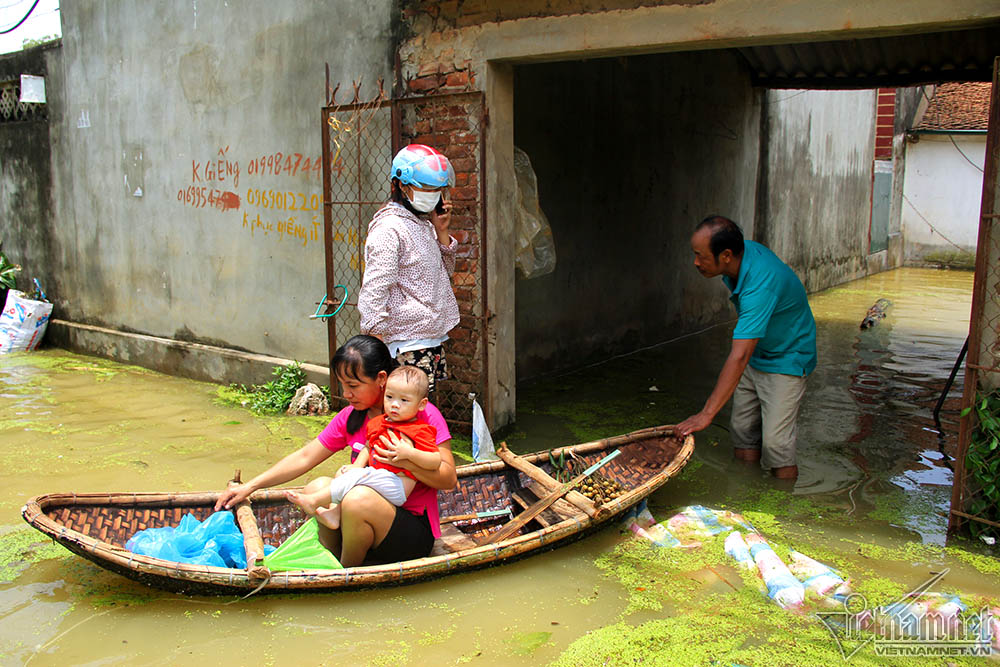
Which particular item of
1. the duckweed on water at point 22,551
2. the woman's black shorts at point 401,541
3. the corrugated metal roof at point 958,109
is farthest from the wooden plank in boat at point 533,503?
the corrugated metal roof at point 958,109

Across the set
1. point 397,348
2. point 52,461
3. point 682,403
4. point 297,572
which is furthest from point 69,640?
point 682,403

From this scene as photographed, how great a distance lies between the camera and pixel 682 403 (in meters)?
6.71

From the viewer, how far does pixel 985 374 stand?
3891 mm

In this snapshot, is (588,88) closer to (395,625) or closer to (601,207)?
(601,207)

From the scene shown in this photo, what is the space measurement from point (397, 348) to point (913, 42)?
254 inches

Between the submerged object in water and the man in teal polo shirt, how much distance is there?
607 cm

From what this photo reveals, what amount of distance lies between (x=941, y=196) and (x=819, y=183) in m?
7.20

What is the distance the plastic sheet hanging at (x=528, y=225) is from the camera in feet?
18.7

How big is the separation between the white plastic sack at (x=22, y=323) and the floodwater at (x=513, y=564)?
0.25 m

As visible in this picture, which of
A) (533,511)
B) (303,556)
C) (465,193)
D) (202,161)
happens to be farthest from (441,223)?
(202,161)

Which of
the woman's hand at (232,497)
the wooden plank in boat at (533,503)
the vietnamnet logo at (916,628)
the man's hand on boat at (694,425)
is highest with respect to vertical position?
the man's hand on boat at (694,425)

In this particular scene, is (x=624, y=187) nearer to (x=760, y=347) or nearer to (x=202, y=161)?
(x=760, y=347)

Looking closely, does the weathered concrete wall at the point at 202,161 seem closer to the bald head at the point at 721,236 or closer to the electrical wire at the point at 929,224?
the bald head at the point at 721,236

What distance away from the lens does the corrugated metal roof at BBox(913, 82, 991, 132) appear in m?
18.7
